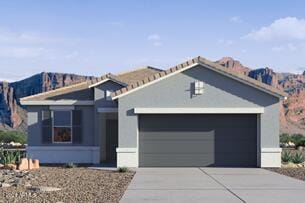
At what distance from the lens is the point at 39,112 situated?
25.9 meters

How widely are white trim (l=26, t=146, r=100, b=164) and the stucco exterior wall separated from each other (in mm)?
3047

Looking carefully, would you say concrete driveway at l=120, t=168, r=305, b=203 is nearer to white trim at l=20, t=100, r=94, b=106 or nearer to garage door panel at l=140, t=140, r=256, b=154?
garage door panel at l=140, t=140, r=256, b=154

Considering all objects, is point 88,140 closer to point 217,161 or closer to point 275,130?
point 217,161

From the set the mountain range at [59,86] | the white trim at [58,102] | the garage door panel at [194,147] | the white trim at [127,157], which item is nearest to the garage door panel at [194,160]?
the garage door panel at [194,147]

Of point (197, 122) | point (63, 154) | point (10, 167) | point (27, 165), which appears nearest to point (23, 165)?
point (27, 165)

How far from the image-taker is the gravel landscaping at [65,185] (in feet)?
46.0

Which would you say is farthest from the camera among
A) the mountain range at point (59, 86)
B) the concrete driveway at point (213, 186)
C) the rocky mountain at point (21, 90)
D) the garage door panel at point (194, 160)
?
the rocky mountain at point (21, 90)

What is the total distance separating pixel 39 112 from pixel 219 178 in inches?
406

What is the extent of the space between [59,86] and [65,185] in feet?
222

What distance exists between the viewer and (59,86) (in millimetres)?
83375

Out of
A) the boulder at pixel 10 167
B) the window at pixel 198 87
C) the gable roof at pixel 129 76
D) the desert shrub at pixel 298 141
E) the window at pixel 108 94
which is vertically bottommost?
the desert shrub at pixel 298 141

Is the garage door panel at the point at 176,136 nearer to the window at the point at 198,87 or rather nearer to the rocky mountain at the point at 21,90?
the window at the point at 198,87

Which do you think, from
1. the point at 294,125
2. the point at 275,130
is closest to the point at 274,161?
the point at 275,130

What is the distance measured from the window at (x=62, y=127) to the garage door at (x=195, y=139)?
3889mm
